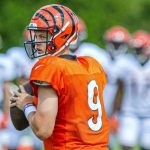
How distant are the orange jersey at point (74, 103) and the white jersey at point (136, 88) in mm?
5193

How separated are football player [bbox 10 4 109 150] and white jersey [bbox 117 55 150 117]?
5189 millimetres

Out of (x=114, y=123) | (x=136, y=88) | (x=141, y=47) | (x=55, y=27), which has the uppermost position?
(x=55, y=27)

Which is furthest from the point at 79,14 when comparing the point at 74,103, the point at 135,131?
the point at 74,103

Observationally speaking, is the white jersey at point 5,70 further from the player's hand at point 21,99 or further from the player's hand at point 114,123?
the player's hand at point 21,99

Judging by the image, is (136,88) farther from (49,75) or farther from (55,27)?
(49,75)

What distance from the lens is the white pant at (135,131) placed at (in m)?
10.7

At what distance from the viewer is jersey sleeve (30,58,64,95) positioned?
17.7ft

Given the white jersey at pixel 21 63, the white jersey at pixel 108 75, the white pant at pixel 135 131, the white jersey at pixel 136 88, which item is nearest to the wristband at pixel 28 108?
the white pant at pixel 135 131

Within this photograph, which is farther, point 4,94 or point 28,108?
point 4,94

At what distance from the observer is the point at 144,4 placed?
23.0 metres

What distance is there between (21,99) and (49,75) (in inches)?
15.0

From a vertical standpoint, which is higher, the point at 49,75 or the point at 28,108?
the point at 49,75

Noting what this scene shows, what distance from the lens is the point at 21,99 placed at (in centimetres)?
570

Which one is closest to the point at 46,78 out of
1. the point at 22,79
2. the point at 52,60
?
the point at 52,60
